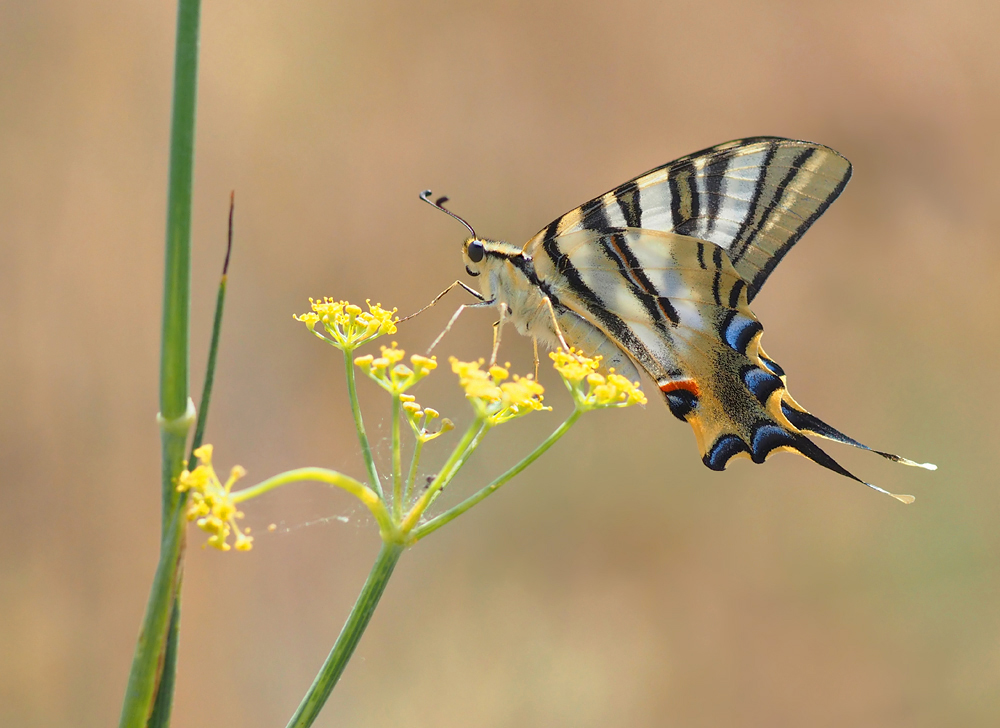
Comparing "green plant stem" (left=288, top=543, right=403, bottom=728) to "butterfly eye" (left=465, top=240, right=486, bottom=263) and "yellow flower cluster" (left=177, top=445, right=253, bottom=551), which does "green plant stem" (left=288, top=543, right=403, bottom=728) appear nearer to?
"yellow flower cluster" (left=177, top=445, right=253, bottom=551)

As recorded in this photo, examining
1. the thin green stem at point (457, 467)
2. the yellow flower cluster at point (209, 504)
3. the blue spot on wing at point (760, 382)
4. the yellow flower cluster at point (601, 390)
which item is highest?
the yellow flower cluster at point (209, 504)

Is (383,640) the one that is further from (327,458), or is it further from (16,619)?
(16,619)

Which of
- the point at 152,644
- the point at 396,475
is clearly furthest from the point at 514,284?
the point at 152,644

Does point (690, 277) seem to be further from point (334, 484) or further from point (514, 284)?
point (334, 484)

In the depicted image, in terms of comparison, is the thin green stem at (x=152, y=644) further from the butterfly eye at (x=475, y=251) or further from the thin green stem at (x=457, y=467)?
the butterfly eye at (x=475, y=251)

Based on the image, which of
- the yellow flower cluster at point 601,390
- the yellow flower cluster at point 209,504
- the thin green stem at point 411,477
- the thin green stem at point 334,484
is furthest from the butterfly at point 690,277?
the yellow flower cluster at point 209,504

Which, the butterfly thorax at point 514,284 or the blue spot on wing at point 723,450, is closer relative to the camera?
the blue spot on wing at point 723,450
